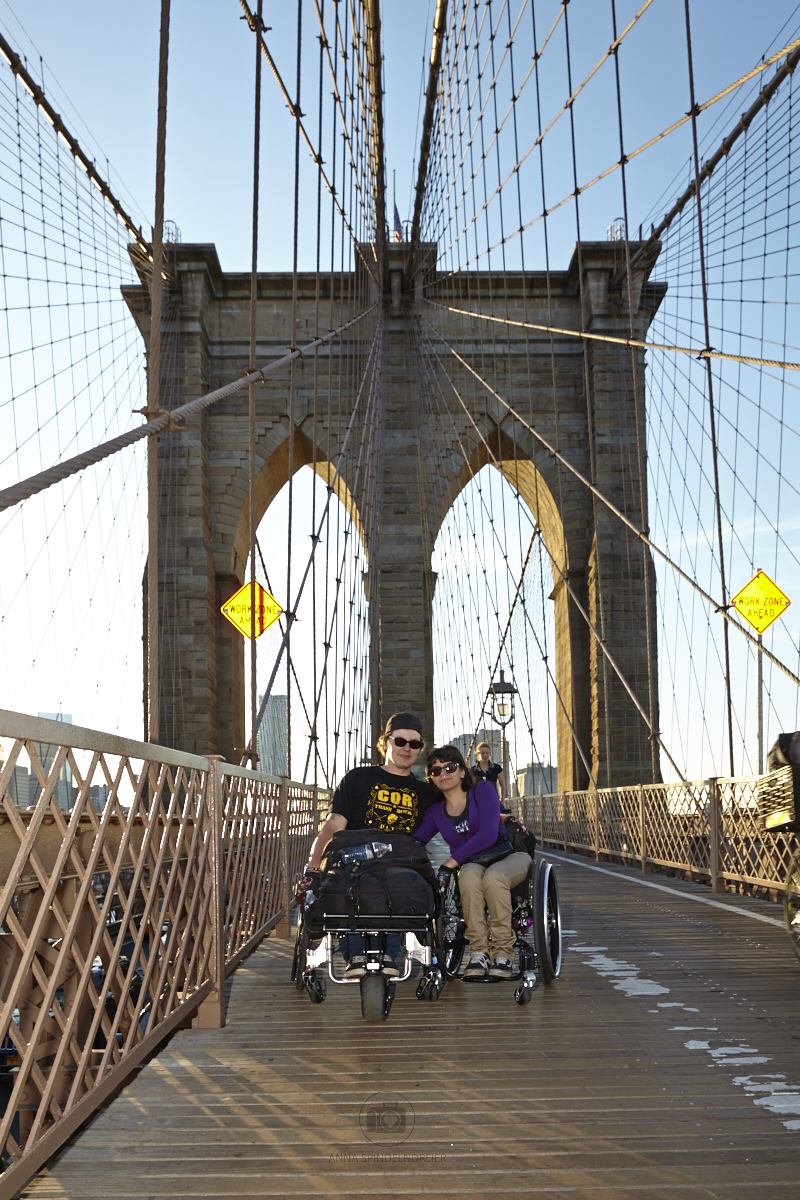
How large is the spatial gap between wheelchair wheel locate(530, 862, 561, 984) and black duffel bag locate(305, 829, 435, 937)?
42 centimetres

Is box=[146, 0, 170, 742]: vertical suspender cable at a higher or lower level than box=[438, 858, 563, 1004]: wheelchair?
higher

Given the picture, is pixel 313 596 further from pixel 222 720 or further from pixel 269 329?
pixel 269 329

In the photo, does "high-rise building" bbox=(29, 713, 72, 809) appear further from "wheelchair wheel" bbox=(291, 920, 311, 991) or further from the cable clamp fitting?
the cable clamp fitting

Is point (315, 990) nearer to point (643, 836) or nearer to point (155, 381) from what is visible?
point (155, 381)

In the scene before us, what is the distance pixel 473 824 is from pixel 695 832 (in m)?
4.41

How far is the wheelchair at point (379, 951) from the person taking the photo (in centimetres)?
259

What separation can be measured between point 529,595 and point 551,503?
1.85 meters

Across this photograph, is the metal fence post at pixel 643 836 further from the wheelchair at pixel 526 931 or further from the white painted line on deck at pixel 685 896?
the wheelchair at pixel 526 931

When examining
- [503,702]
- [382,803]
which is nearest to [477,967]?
[382,803]

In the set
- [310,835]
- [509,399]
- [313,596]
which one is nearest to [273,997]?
[310,835]

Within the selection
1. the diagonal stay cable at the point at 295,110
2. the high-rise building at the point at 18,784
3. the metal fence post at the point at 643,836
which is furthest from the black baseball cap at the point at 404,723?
the metal fence post at the point at 643,836

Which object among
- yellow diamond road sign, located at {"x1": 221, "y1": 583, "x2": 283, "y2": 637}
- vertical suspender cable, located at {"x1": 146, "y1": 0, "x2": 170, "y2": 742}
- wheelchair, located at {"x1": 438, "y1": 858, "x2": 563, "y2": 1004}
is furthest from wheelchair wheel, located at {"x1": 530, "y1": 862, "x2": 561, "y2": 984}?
yellow diamond road sign, located at {"x1": 221, "y1": 583, "x2": 283, "y2": 637}

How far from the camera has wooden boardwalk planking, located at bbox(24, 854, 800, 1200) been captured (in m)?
1.58

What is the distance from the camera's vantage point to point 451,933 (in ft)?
9.43
